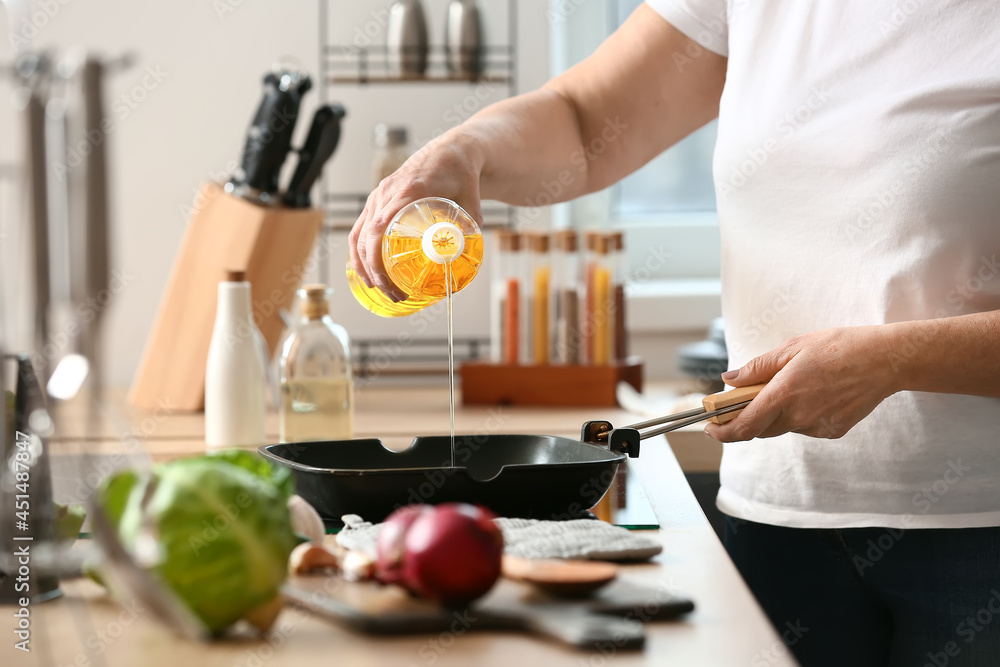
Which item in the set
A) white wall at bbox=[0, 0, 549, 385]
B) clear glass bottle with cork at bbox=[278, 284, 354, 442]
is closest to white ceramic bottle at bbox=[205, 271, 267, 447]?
clear glass bottle with cork at bbox=[278, 284, 354, 442]

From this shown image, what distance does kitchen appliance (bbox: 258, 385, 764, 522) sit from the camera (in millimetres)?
770

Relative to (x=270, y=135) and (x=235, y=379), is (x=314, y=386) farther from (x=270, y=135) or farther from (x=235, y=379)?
(x=270, y=135)

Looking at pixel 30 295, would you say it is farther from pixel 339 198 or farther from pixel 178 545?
pixel 339 198

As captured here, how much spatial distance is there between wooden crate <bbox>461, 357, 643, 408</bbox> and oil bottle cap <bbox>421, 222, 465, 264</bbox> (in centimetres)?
79

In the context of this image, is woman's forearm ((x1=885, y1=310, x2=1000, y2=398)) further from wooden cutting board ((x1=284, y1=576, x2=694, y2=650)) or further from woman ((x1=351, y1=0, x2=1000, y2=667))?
wooden cutting board ((x1=284, y1=576, x2=694, y2=650))

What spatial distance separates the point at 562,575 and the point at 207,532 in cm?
21

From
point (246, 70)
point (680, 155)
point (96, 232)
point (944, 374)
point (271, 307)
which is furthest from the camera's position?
point (680, 155)

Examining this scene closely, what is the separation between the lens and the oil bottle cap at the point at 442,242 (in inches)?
36.2

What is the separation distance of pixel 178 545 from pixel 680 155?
2.02m

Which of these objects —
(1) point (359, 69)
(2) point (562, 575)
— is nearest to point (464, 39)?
(1) point (359, 69)

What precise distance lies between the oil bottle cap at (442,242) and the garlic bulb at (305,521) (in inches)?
10.6

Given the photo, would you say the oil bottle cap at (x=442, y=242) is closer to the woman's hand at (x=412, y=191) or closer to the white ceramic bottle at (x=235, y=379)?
the woman's hand at (x=412, y=191)

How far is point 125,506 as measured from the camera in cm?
53

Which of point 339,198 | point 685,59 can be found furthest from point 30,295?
point 339,198
